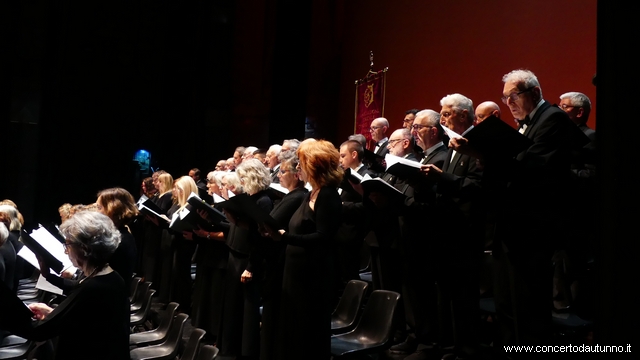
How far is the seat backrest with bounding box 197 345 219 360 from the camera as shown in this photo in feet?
9.98

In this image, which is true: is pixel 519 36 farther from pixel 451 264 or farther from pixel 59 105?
pixel 59 105

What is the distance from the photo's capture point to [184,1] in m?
12.3

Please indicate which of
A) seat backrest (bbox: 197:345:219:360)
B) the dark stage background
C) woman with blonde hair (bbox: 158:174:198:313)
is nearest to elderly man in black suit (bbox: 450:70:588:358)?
seat backrest (bbox: 197:345:219:360)

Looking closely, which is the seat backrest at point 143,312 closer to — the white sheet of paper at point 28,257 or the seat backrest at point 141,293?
the seat backrest at point 141,293

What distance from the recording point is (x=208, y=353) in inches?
121

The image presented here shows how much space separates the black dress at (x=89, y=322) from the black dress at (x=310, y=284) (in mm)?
978

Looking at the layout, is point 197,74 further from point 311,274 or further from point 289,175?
point 311,274

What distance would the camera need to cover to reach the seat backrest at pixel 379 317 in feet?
12.0

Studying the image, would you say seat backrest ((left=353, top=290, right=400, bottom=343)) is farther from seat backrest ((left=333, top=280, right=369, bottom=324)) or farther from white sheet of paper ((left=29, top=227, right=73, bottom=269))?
white sheet of paper ((left=29, top=227, right=73, bottom=269))

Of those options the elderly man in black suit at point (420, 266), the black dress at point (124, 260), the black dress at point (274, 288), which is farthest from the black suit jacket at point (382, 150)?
the black dress at point (124, 260)

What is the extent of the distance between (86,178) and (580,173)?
9.59 meters

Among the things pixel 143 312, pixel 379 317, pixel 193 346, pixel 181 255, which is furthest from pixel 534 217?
pixel 181 255

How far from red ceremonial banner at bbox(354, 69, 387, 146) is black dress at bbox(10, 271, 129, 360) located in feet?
19.5

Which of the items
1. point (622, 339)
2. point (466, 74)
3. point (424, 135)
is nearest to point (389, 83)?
point (466, 74)
